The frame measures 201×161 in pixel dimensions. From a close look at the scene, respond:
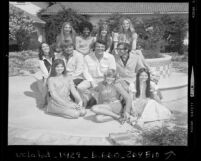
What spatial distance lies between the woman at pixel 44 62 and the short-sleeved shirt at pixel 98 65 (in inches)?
17.9

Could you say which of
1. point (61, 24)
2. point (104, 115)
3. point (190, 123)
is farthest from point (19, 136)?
point (190, 123)

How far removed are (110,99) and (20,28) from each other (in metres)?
1.44

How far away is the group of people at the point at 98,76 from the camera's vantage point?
14.4 ft

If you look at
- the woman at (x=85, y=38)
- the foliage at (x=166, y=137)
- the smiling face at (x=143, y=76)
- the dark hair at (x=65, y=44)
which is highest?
the woman at (x=85, y=38)

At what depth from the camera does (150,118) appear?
4.48m

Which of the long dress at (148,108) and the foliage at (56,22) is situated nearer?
the foliage at (56,22)

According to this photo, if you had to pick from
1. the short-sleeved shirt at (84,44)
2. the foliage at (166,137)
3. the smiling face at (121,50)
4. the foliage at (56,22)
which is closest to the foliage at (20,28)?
the foliage at (56,22)

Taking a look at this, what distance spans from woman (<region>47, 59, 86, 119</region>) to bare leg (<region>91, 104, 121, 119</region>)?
6.0 inches

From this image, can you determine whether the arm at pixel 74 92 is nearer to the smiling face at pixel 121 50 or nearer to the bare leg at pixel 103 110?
the bare leg at pixel 103 110

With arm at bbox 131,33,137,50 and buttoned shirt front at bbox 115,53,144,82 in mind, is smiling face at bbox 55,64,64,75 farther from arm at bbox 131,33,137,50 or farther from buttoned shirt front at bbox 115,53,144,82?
arm at bbox 131,33,137,50

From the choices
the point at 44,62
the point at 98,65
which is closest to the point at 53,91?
the point at 44,62

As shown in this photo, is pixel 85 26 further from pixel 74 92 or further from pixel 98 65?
pixel 74 92

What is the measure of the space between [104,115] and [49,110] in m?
0.71

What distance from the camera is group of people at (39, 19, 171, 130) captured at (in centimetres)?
440
